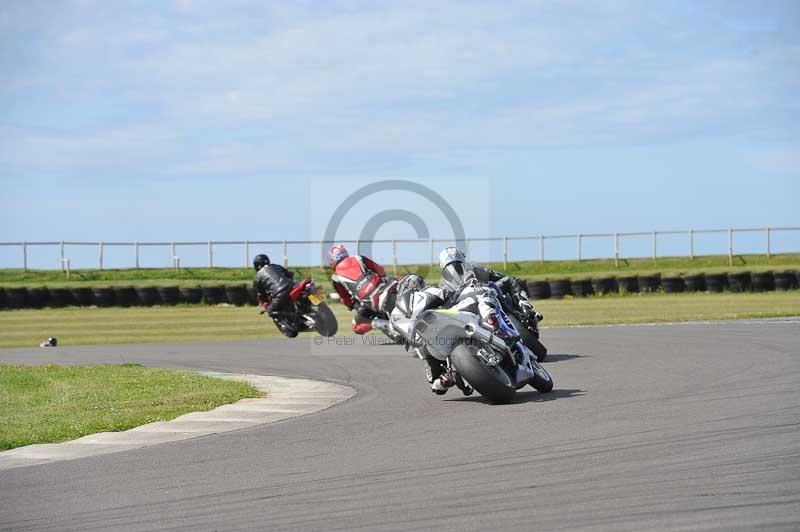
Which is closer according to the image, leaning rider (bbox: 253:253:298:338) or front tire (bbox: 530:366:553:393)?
front tire (bbox: 530:366:553:393)

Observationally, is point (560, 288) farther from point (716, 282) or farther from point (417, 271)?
point (417, 271)

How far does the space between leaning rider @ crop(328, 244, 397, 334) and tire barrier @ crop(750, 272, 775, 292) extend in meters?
18.8

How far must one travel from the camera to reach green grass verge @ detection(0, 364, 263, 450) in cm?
986

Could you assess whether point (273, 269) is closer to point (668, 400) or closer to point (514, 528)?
point (668, 400)

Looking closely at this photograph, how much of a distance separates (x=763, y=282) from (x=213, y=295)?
16.7m

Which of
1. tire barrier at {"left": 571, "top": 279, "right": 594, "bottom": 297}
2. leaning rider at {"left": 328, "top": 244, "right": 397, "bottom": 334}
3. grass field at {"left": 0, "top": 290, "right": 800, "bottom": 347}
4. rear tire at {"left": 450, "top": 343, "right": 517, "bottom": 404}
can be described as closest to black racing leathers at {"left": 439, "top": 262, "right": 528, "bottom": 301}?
rear tire at {"left": 450, "top": 343, "right": 517, "bottom": 404}

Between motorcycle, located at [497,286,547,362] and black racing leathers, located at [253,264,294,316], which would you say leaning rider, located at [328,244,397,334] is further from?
motorcycle, located at [497,286,547,362]

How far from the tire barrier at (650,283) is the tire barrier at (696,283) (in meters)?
0.89

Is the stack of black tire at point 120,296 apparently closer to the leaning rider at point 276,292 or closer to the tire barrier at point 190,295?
the tire barrier at point 190,295

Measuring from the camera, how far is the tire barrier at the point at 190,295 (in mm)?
33938

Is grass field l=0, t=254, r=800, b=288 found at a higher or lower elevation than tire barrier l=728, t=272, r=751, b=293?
higher

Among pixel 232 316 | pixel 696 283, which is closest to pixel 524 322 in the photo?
pixel 232 316

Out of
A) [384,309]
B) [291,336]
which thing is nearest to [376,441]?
[384,309]

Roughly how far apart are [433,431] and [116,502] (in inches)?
116
